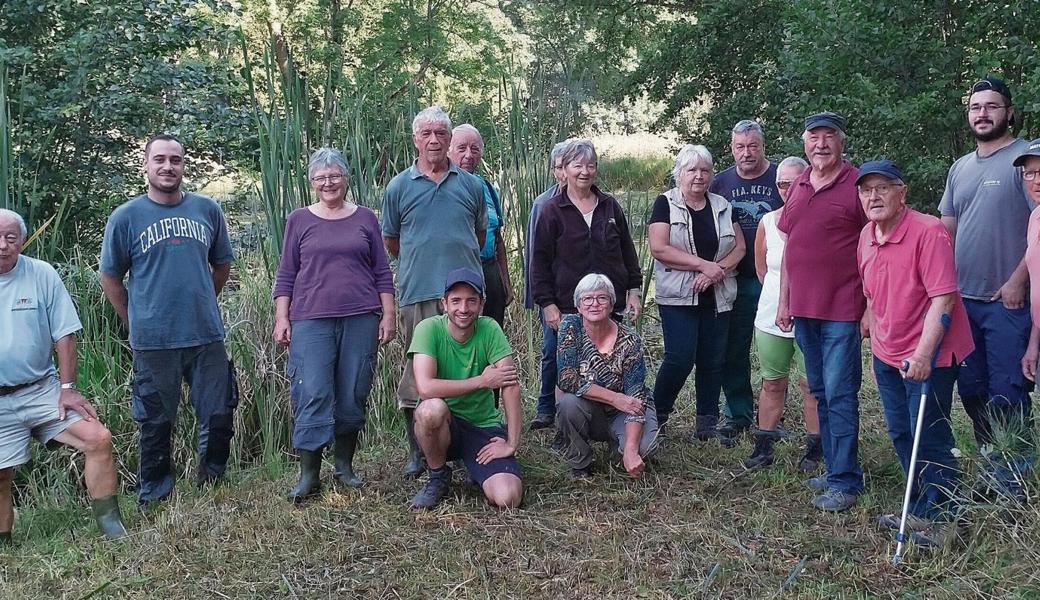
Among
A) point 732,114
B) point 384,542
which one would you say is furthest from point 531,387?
point 732,114

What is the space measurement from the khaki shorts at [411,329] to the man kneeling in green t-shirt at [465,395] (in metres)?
0.23

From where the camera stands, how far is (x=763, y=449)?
421 cm

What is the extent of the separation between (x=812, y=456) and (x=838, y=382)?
684mm

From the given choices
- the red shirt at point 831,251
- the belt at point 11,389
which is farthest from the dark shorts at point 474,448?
the belt at point 11,389

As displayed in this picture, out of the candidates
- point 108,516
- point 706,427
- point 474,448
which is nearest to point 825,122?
point 706,427

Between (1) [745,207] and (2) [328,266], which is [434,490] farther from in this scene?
(1) [745,207]

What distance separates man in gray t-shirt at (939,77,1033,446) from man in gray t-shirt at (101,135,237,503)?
307cm

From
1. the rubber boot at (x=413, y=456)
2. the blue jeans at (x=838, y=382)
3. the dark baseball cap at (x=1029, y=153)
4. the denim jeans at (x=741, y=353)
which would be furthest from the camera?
the denim jeans at (x=741, y=353)

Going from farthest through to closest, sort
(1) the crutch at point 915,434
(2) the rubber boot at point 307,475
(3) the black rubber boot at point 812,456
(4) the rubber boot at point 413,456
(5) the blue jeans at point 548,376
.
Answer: (5) the blue jeans at point 548,376 < (4) the rubber boot at point 413,456 < (3) the black rubber boot at point 812,456 < (2) the rubber boot at point 307,475 < (1) the crutch at point 915,434

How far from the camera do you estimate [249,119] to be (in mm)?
7625

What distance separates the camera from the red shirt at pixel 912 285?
3.05 metres

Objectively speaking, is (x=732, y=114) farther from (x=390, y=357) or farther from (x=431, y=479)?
(x=431, y=479)

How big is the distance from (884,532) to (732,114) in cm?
812

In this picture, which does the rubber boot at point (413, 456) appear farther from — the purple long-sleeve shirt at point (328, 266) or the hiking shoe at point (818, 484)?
the hiking shoe at point (818, 484)
